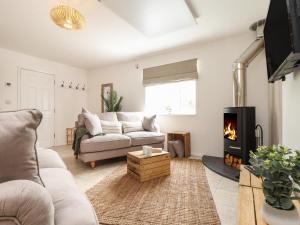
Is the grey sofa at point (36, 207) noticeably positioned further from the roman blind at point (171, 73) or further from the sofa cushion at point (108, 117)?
the roman blind at point (171, 73)

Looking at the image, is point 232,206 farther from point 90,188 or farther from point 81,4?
point 81,4

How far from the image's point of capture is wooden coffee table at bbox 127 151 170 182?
2.21 meters

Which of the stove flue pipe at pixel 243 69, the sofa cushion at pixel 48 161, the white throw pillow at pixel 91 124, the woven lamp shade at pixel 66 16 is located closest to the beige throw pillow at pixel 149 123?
the white throw pillow at pixel 91 124

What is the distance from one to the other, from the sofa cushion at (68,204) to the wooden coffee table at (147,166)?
1277mm

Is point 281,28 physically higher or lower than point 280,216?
higher

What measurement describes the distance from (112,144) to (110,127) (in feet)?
1.53

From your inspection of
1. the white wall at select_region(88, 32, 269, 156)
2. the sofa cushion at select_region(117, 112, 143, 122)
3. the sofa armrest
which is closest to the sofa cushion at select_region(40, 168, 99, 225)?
the sofa armrest

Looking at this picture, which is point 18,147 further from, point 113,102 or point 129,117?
point 113,102

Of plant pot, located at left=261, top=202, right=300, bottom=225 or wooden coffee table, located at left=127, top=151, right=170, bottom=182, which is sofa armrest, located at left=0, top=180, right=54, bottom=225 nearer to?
plant pot, located at left=261, top=202, right=300, bottom=225

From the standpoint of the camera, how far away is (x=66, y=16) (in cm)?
185

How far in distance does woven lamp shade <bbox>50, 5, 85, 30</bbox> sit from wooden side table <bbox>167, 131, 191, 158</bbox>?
2572 mm

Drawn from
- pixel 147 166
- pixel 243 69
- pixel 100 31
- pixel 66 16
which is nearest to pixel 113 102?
pixel 100 31

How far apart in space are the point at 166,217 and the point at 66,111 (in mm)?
4343

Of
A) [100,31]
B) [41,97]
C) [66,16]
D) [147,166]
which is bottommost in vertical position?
[147,166]
